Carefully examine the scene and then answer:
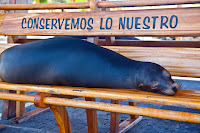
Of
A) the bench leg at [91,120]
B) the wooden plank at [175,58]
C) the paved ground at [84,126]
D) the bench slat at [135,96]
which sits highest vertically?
the wooden plank at [175,58]

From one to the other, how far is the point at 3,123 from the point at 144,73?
173cm

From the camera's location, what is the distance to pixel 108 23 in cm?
196

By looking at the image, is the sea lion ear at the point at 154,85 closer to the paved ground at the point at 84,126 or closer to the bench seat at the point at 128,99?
the bench seat at the point at 128,99

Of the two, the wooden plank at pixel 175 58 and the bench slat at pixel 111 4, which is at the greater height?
the bench slat at pixel 111 4

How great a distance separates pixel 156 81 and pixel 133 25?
1.94ft

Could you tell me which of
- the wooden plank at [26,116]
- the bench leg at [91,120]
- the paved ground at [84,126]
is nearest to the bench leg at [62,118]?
the bench leg at [91,120]

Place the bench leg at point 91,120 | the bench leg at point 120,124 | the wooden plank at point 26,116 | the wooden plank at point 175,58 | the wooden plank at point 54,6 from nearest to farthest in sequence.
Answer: the wooden plank at point 175,58 < the bench leg at point 91,120 < the wooden plank at point 54,6 < the bench leg at point 120,124 < the wooden plank at point 26,116

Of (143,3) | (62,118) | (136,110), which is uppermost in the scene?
(143,3)

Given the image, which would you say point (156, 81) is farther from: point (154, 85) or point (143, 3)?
point (143, 3)

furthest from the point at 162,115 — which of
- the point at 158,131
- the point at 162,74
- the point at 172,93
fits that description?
the point at 158,131

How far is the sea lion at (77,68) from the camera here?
147cm

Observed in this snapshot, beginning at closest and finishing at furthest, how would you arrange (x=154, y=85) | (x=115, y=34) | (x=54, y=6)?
(x=154, y=85) < (x=115, y=34) < (x=54, y=6)

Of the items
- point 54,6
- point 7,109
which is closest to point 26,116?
point 7,109

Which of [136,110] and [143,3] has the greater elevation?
[143,3]
